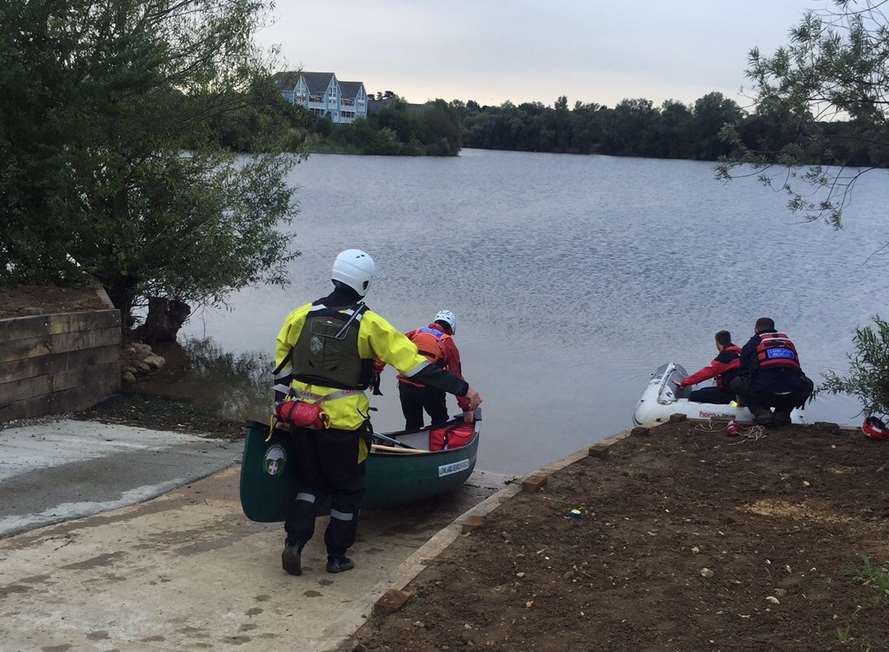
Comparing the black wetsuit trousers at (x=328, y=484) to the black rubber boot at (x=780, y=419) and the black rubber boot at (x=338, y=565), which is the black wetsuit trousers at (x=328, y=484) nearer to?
the black rubber boot at (x=338, y=565)

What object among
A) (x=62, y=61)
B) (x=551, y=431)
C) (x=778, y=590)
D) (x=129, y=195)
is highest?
(x=62, y=61)

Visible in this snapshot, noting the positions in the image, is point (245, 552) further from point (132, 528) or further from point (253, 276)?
point (253, 276)

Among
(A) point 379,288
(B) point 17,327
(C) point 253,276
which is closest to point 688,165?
(A) point 379,288

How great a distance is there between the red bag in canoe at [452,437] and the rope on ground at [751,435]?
2354mm

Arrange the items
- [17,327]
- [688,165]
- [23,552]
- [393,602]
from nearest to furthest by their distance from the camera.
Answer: [393,602] < [23,552] < [17,327] < [688,165]

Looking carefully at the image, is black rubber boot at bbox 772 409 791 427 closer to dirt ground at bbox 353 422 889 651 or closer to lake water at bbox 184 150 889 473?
dirt ground at bbox 353 422 889 651

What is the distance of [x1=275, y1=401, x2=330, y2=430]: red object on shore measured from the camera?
5730 millimetres

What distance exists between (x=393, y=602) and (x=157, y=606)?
132 centimetres

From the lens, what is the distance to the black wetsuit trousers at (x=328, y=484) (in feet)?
19.3

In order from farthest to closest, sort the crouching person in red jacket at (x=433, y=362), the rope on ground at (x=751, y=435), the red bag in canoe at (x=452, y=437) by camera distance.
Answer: the crouching person in red jacket at (x=433, y=362) < the red bag in canoe at (x=452, y=437) < the rope on ground at (x=751, y=435)

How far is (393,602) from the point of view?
4680 millimetres

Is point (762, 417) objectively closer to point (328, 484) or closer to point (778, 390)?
point (778, 390)

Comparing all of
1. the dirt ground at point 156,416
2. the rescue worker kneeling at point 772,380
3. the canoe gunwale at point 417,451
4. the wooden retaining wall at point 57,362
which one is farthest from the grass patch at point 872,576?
the wooden retaining wall at point 57,362

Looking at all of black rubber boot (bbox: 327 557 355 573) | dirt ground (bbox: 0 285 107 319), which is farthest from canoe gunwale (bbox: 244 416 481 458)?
dirt ground (bbox: 0 285 107 319)
